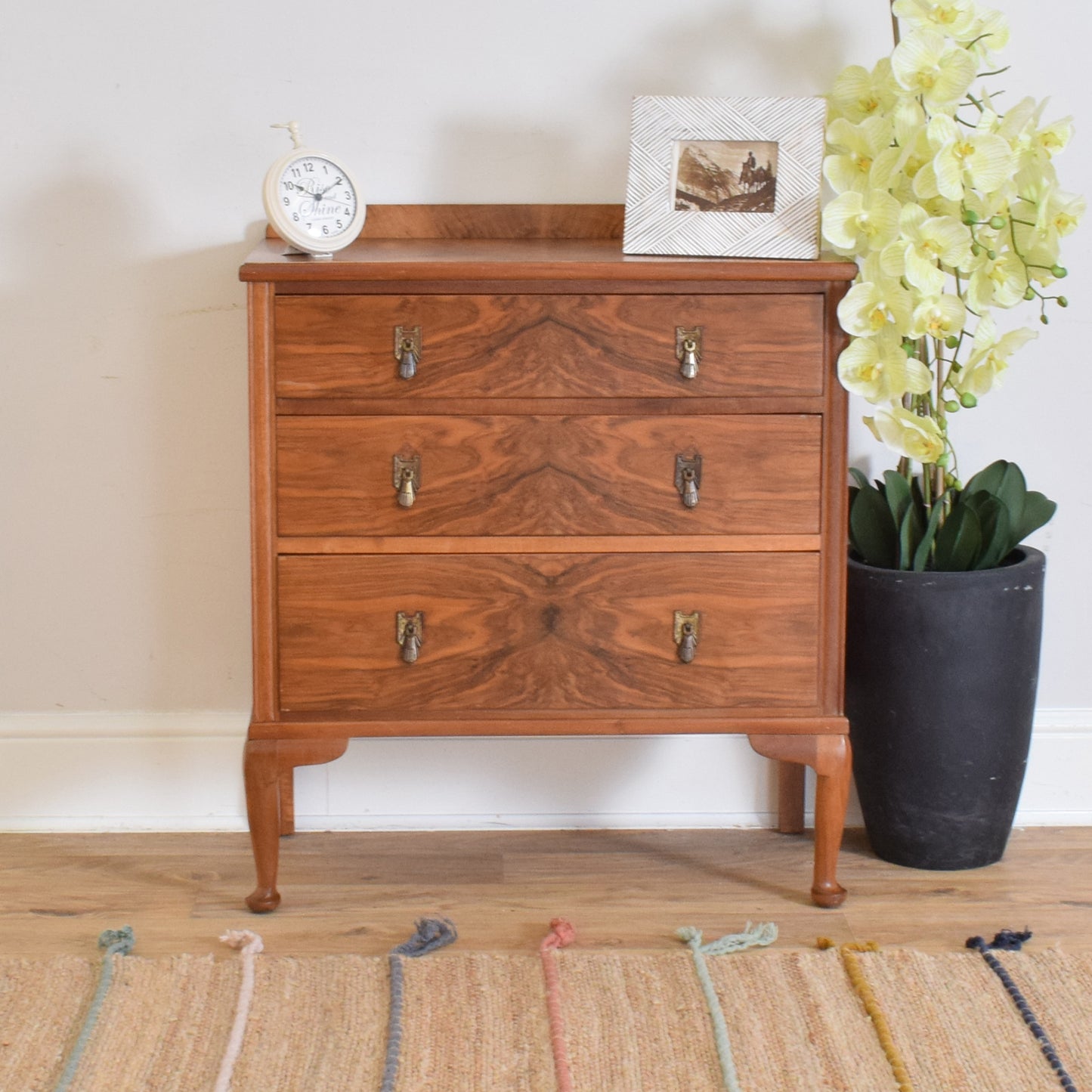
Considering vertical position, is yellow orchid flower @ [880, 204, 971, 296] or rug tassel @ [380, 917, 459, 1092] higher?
yellow orchid flower @ [880, 204, 971, 296]

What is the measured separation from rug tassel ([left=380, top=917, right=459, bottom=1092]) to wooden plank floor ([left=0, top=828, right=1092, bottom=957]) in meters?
0.03

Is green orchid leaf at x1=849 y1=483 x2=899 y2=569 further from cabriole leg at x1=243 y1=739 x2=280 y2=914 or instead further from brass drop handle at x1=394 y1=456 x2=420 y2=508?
cabriole leg at x1=243 y1=739 x2=280 y2=914

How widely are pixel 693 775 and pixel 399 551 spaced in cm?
71

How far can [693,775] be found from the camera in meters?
2.09

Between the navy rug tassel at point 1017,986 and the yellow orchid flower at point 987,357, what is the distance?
708 millimetres

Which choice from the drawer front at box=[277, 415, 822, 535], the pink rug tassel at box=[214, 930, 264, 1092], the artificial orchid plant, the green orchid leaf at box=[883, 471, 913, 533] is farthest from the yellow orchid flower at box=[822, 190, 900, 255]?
the pink rug tassel at box=[214, 930, 264, 1092]

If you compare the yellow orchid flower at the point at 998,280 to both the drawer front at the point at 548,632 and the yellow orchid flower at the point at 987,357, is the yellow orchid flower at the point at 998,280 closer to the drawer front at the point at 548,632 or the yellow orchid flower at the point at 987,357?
the yellow orchid flower at the point at 987,357

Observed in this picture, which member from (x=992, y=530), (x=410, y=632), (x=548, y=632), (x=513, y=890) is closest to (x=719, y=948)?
(x=513, y=890)

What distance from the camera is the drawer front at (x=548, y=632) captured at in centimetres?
166

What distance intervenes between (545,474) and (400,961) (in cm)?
64

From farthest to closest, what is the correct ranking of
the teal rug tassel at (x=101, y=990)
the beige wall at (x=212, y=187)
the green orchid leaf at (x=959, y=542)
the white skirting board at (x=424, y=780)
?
the white skirting board at (x=424, y=780) → the beige wall at (x=212, y=187) → the green orchid leaf at (x=959, y=542) → the teal rug tassel at (x=101, y=990)

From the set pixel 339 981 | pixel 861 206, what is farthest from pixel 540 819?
pixel 861 206

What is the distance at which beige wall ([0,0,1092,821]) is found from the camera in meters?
1.90

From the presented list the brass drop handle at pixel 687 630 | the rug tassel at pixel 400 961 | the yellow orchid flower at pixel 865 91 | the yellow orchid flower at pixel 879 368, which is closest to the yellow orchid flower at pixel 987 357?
the yellow orchid flower at pixel 879 368
